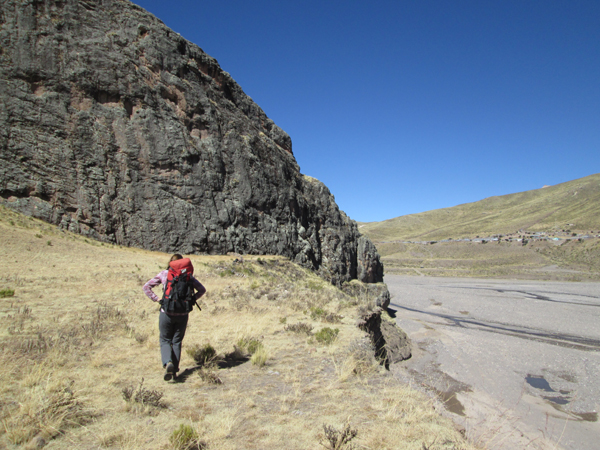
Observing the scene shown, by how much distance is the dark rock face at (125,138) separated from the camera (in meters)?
22.2

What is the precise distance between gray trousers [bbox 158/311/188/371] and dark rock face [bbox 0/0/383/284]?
20.5 m

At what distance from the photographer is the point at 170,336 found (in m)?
5.54

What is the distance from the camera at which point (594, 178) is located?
173875 millimetres

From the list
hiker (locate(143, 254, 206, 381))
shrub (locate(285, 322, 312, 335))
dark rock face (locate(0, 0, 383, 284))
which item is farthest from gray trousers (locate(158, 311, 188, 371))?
dark rock face (locate(0, 0, 383, 284))

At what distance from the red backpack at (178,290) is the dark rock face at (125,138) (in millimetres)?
20514

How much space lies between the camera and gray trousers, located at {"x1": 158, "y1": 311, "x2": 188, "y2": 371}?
5469 millimetres

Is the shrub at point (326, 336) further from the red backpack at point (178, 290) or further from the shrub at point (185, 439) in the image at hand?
the shrub at point (185, 439)

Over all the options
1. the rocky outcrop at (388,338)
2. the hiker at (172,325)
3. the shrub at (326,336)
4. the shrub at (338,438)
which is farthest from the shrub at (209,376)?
the rocky outcrop at (388,338)

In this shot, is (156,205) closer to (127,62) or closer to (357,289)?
(127,62)

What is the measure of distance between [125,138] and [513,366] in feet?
99.1

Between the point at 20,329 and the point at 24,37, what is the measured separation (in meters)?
27.0

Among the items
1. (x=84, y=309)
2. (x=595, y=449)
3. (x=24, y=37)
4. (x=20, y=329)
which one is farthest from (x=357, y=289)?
(x=24, y=37)

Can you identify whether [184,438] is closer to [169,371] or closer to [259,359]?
[169,371]

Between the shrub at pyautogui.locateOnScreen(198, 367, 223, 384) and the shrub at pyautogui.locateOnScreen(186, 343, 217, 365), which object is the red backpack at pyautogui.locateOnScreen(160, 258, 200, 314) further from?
the shrub at pyautogui.locateOnScreen(186, 343, 217, 365)
